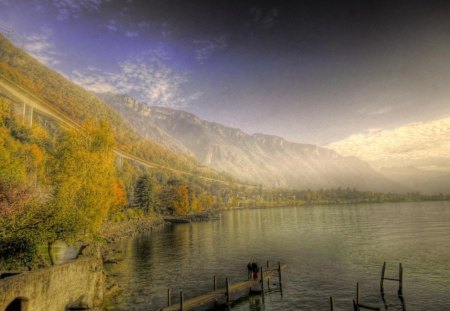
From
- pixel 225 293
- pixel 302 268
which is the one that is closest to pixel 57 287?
pixel 225 293

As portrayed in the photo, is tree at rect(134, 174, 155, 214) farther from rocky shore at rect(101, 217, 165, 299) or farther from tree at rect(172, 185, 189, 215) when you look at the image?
tree at rect(172, 185, 189, 215)

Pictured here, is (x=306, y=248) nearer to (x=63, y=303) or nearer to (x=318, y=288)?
(x=318, y=288)

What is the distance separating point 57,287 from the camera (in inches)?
909

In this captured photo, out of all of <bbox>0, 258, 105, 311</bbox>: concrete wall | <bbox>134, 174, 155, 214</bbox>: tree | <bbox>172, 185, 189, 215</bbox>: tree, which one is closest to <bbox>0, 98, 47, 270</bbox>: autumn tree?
<bbox>0, 258, 105, 311</bbox>: concrete wall

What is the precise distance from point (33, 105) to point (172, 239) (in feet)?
546

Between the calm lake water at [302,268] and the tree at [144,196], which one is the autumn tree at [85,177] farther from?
the tree at [144,196]

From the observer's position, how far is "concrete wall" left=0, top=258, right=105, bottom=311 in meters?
18.8

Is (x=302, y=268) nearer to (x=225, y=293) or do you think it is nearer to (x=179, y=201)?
(x=225, y=293)

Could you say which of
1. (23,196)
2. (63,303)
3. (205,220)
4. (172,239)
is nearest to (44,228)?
(23,196)

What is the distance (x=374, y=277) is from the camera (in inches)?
1704

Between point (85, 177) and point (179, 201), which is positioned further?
point (179, 201)

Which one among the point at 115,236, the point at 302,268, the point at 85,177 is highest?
the point at 85,177

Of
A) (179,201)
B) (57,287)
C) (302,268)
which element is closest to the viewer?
(57,287)

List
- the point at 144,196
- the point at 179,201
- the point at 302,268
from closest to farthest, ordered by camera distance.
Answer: the point at 302,268
the point at 144,196
the point at 179,201
